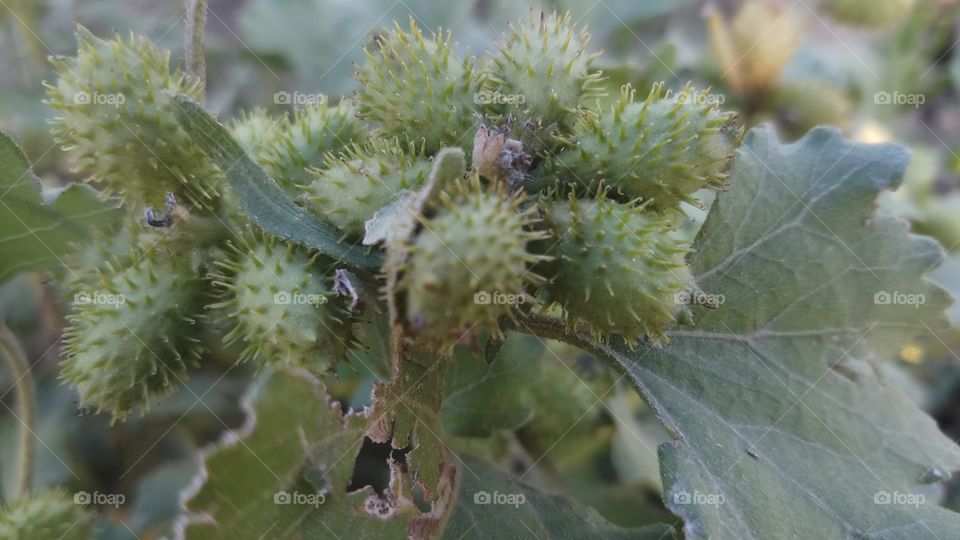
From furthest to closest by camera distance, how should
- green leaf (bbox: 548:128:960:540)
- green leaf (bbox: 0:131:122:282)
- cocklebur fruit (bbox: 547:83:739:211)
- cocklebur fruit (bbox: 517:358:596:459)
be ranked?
1. cocklebur fruit (bbox: 517:358:596:459)
2. green leaf (bbox: 0:131:122:282)
3. green leaf (bbox: 548:128:960:540)
4. cocklebur fruit (bbox: 547:83:739:211)

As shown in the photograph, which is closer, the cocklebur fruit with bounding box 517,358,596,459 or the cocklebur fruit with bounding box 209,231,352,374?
the cocklebur fruit with bounding box 209,231,352,374

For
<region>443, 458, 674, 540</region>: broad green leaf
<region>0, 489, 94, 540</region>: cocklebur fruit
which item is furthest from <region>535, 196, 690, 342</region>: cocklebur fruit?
<region>0, 489, 94, 540</region>: cocklebur fruit

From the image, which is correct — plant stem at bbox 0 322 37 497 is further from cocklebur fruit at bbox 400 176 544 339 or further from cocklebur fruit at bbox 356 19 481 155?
cocklebur fruit at bbox 400 176 544 339

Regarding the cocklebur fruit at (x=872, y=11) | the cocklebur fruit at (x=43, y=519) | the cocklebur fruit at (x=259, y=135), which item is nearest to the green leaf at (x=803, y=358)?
the cocklebur fruit at (x=259, y=135)

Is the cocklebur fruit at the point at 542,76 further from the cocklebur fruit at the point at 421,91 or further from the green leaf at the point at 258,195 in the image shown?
the green leaf at the point at 258,195

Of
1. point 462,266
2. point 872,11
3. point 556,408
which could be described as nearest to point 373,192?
point 462,266

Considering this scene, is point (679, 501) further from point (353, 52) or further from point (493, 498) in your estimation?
point (353, 52)
